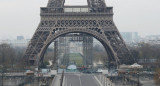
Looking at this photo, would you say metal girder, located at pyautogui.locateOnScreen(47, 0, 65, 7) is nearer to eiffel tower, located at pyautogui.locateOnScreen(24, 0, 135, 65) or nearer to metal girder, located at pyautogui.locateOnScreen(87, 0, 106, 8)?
eiffel tower, located at pyautogui.locateOnScreen(24, 0, 135, 65)

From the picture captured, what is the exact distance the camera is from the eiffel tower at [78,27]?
40750 mm

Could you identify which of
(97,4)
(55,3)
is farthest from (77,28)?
(55,3)

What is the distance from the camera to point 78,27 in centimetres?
4138

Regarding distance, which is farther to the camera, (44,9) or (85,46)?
(85,46)

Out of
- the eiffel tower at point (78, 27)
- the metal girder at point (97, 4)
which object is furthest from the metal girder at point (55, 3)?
the metal girder at point (97, 4)

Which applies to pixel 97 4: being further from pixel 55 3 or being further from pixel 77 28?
pixel 55 3

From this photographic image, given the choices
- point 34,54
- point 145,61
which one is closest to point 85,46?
point 145,61

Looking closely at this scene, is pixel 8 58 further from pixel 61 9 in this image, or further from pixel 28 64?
pixel 61 9

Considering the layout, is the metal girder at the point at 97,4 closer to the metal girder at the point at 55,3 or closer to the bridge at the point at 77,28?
the bridge at the point at 77,28

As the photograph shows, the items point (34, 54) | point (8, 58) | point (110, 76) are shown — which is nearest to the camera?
point (110, 76)

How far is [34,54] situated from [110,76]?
887 centimetres

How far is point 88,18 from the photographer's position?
4175 cm

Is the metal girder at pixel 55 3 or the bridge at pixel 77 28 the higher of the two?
the metal girder at pixel 55 3

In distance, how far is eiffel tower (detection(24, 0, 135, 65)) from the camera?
134 feet
